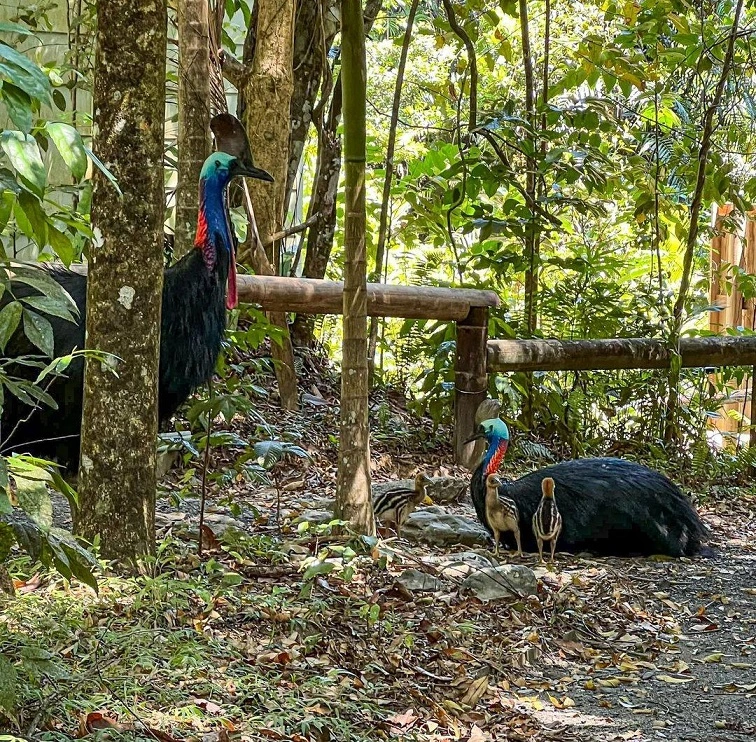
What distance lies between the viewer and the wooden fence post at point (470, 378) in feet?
20.8

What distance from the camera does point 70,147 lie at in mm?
1984

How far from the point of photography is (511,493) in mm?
5035

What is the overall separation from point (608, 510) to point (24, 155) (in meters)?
3.74

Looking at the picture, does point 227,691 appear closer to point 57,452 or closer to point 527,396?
point 57,452

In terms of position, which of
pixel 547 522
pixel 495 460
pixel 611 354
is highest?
pixel 611 354

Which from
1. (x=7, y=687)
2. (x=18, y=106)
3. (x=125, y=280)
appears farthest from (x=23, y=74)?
(x=125, y=280)

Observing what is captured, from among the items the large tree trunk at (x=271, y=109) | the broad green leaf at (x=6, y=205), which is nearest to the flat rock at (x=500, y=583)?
the broad green leaf at (x=6, y=205)

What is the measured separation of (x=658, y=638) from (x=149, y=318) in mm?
2193

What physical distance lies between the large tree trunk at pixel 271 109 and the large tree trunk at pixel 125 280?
A: 120 inches

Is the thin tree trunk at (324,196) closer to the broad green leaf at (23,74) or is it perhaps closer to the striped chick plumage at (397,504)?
the striped chick plumage at (397,504)

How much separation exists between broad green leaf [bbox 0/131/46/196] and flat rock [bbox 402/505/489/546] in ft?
10.2

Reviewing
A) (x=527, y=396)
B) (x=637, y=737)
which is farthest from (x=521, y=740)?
(x=527, y=396)

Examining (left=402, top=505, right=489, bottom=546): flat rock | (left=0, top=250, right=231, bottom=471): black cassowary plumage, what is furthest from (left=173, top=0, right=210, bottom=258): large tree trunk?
(left=402, top=505, right=489, bottom=546): flat rock

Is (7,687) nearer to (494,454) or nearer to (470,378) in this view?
(494,454)
